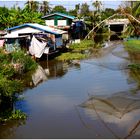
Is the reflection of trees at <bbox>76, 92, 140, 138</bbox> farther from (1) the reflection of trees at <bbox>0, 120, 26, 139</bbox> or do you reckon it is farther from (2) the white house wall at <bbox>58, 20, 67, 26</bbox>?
(2) the white house wall at <bbox>58, 20, 67, 26</bbox>

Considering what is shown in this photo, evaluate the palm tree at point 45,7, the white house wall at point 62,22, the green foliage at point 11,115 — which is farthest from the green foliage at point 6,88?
the palm tree at point 45,7

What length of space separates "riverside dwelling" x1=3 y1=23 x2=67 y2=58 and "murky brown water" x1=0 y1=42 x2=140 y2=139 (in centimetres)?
380

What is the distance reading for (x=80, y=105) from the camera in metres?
15.9

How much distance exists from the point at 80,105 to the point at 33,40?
47.6ft

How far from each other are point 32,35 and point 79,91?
12613 millimetres

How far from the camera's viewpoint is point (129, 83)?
66.8 ft

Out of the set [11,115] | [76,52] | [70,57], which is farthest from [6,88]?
[76,52]

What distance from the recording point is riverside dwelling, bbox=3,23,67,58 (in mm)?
29000

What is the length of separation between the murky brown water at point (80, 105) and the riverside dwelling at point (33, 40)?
3803 mm

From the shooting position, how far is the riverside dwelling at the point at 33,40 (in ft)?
95.1

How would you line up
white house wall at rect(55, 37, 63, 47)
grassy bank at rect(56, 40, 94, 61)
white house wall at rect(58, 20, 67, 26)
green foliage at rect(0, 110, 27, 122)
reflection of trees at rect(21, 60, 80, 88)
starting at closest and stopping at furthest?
green foliage at rect(0, 110, 27, 122), reflection of trees at rect(21, 60, 80, 88), grassy bank at rect(56, 40, 94, 61), white house wall at rect(55, 37, 63, 47), white house wall at rect(58, 20, 67, 26)

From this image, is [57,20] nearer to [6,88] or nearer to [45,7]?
[45,7]

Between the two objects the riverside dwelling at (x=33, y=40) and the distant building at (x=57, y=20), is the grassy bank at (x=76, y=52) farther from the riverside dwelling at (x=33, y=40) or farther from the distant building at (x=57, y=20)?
the distant building at (x=57, y=20)

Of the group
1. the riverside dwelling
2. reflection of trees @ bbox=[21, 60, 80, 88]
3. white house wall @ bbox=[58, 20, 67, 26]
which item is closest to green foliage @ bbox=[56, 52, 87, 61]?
the riverside dwelling
